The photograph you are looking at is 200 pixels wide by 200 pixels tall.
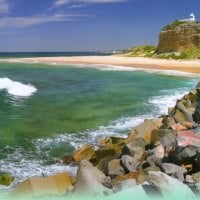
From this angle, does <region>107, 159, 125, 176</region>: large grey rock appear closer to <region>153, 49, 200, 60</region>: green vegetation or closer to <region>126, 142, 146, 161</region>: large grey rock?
<region>126, 142, 146, 161</region>: large grey rock

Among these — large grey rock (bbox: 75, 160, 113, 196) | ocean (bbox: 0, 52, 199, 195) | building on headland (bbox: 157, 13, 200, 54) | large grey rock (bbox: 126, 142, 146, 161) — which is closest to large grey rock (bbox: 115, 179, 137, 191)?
large grey rock (bbox: 75, 160, 113, 196)

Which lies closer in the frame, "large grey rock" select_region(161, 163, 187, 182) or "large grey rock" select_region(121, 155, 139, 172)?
"large grey rock" select_region(161, 163, 187, 182)

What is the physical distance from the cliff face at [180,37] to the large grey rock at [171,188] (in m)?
57.9

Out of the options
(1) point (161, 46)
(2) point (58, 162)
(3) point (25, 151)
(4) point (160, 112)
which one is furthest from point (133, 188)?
(1) point (161, 46)

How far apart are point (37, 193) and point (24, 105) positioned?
47.9 ft

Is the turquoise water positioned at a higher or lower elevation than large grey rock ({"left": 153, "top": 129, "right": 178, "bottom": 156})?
lower

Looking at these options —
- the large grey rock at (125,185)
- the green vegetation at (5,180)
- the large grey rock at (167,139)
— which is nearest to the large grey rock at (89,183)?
the large grey rock at (125,185)

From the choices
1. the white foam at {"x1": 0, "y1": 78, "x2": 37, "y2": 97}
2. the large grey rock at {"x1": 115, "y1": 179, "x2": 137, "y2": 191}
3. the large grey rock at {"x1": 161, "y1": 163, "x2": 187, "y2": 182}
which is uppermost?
the large grey rock at {"x1": 161, "y1": 163, "x2": 187, "y2": 182}

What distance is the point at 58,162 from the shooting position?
1111 centimetres

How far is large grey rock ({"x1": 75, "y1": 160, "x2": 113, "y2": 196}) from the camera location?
727 centimetres

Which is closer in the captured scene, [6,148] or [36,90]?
[6,148]

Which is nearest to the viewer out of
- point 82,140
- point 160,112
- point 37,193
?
point 37,193

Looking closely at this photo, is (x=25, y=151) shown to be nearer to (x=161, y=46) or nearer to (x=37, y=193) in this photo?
(x=37, y=193)

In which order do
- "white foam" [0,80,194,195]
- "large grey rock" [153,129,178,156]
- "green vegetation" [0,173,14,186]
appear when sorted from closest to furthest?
"green vegetation" [0,173,14,186], "large grey rock" [153,129,178,156], "white foam" [0,80,194,195]
